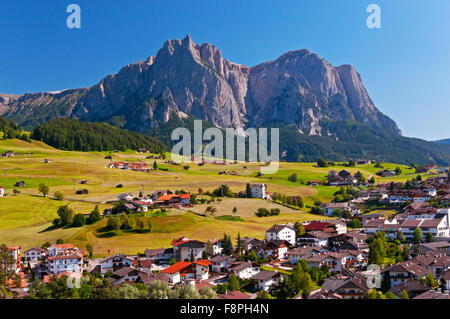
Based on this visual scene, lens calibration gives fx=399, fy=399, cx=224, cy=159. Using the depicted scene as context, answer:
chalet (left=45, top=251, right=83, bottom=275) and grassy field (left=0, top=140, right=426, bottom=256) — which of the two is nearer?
chalet (left=45, top=251, right=83, bottom=275)

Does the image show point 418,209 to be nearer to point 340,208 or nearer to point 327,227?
point 340,208

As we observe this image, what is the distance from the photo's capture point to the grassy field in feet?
223

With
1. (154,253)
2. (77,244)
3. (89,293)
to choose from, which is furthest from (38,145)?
(89,293)

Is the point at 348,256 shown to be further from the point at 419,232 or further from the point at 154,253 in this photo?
the point at 154,253

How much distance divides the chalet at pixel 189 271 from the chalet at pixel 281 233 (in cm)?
1674

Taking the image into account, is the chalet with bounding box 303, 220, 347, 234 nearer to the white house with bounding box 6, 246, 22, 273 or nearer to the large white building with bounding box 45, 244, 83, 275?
the large white building with bounding box 45, 244, 83, 275

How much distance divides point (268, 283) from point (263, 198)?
62.2 meters

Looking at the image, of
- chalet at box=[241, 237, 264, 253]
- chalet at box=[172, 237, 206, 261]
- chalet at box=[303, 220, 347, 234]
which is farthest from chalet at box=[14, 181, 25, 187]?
chalet at box=[303, 220, 347, 234]

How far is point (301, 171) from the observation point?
158000 millimetres

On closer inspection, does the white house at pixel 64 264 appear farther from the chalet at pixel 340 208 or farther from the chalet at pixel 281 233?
the chalet at pixel 340 208

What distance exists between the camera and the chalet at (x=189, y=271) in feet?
164

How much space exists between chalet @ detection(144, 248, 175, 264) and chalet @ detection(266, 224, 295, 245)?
55.5 ft

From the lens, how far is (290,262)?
57.8m

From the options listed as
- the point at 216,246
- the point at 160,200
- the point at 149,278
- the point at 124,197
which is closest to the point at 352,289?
the point at 149,278
